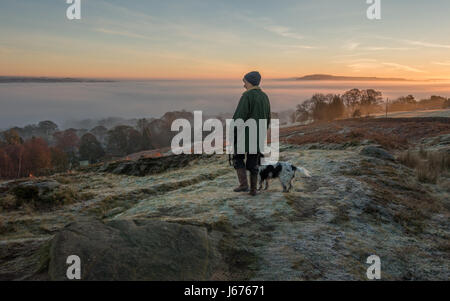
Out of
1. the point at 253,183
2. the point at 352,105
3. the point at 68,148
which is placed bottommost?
the point at 68,148

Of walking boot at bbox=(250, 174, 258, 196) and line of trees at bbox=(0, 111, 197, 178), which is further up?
walking boot at bbox=(250, 174, 258, 196)

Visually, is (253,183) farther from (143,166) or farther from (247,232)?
(143,166)

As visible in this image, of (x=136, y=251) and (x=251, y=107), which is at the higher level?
(x=251, y=107)

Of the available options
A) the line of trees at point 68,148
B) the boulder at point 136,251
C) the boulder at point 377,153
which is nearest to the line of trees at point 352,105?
the line of trees at point 68,148

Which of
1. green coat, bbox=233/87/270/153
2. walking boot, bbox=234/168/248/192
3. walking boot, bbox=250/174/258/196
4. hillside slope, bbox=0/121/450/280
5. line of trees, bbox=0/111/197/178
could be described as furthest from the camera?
line of trees, bbox=0/111/197/178

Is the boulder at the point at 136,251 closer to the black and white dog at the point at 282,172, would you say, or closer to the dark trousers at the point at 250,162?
the dark trousers at the point at 250,162

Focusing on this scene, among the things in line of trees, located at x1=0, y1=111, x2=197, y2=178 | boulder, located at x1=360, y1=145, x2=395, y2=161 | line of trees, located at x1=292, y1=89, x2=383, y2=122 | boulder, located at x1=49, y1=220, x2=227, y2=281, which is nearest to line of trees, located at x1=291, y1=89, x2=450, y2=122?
line of trees, located at x1=292, y1=89, x2=383, y2=122

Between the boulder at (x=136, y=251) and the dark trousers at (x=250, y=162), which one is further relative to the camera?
the dark trousers at (x=250, y=162)

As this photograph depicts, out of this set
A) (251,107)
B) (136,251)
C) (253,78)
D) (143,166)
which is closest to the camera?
(136,251)

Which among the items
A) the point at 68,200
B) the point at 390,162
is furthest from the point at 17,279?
the point at 390,162

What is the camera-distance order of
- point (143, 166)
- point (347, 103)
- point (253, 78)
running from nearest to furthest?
point (253, 78) < point (143, 166) < point (347, 103)

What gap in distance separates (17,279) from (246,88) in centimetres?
Result: 626

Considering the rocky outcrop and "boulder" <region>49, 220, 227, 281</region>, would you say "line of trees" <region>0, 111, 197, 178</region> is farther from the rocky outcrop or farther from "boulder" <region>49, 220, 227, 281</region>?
"boulder" <region>49, 220, 227, 281</region>

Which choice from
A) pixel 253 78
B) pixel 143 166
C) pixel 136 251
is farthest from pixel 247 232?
pixel 143 166
